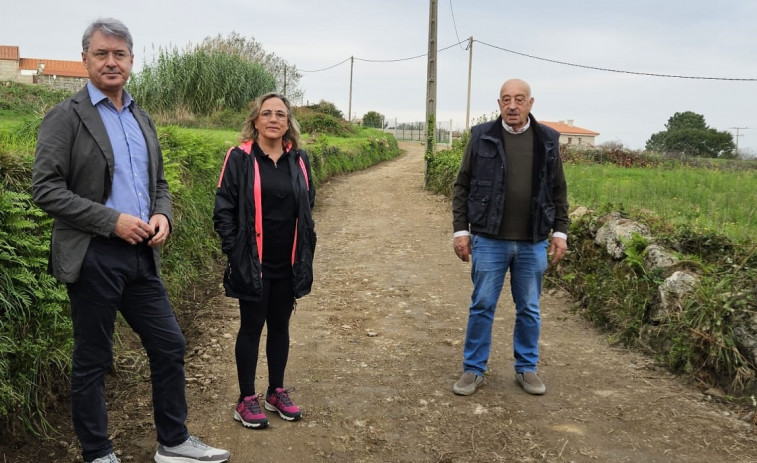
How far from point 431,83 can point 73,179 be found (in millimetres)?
15672

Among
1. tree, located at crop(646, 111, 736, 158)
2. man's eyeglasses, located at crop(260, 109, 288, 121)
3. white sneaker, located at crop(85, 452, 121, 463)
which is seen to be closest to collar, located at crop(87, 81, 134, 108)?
man's eyeglasses, located at crop(260, 109, 288, 121)

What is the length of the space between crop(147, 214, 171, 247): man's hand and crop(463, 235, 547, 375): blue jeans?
2.17 m

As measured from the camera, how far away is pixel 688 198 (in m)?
9.09

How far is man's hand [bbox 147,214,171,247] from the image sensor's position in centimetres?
302

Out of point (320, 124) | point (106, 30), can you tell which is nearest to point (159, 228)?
point (106, 30)

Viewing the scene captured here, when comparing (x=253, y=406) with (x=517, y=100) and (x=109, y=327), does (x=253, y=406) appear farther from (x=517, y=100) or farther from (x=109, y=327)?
(x=517, y=100)

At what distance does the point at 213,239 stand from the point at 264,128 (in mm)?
4689

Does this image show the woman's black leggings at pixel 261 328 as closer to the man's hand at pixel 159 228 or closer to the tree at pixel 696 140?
the man's hand at pixel 159 228

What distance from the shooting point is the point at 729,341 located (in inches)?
174

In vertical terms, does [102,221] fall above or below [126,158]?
below

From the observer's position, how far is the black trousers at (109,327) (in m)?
2.87

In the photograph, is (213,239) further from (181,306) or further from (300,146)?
(300,146)

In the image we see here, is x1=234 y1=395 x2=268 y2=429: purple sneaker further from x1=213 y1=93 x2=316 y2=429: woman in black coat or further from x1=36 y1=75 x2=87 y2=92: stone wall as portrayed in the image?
x1=36 y1=75 x2=87 y2=92: stone wall

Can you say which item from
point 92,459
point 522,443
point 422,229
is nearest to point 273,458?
point 92,459
